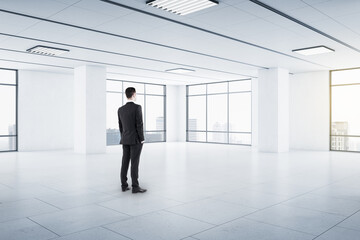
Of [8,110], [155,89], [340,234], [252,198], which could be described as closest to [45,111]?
[8,110]

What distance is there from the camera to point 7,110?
1442 centimetres

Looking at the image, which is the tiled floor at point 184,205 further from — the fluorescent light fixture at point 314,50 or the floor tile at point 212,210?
the fluorescent light fixture at point 314,50

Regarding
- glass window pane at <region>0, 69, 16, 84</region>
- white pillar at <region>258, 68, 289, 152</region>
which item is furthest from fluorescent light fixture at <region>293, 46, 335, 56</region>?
glass window pane at <region>0, 69, 16, 84</region>

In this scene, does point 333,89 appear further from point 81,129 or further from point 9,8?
point 9,8

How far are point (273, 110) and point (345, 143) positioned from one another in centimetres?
349

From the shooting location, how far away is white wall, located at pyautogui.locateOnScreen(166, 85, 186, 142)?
20781mm

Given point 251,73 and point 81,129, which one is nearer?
point 81,129

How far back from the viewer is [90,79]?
42.9 feet

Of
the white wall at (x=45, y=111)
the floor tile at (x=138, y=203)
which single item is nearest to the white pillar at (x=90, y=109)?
the white wall at (x=45, y=111)

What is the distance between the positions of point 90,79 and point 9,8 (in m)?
6.71

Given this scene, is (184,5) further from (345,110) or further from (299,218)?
(345,110)

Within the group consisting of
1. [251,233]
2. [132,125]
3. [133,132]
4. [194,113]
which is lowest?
[251,233]

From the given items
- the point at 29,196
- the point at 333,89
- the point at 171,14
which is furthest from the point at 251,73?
the point at 29,196

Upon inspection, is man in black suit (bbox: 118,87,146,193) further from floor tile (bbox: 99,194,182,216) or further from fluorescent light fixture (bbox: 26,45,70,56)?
fluorescent light fixture (bbox: 26,45,70,56)
